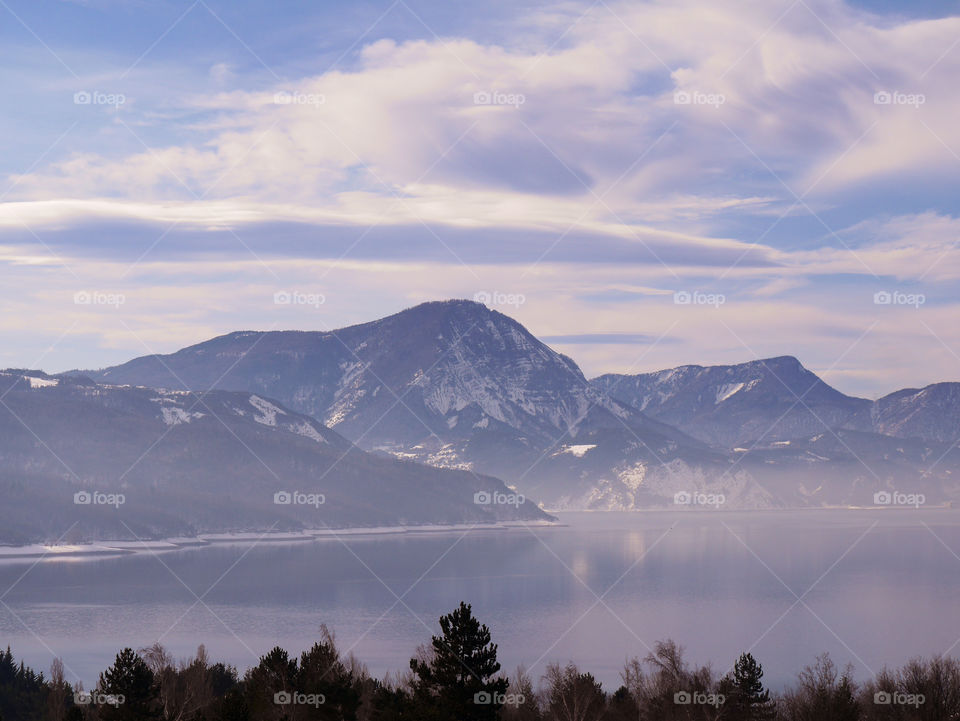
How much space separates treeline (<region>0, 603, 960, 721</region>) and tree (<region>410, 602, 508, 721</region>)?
59 millimetres

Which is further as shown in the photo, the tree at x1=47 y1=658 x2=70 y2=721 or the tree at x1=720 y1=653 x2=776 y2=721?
the tree at x1=47 y1=658 x2=70 y2=721

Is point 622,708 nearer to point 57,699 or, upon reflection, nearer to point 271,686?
point 271,686

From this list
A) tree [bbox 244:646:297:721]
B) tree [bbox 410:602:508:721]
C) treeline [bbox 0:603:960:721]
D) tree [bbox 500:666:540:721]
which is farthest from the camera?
tree [bbox 500:666:540:721]

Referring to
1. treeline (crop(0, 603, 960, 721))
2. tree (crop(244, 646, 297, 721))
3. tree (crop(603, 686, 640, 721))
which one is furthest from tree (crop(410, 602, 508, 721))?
tree (crop(603, 686, 640, 721))

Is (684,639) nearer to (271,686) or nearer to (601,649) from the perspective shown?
(601,649)

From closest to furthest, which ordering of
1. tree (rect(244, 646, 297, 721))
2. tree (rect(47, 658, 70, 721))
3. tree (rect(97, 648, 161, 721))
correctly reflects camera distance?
tree (rect(97, 648, 161, 721)) < tree (rect(244, 646, 297, 721)) < tree (rect(47, 658, 70, 721))

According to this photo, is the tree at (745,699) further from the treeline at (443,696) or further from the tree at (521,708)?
the tree at (521,708)

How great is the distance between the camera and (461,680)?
6575cm

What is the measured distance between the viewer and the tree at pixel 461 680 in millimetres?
65188

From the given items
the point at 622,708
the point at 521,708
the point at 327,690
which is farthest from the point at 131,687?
the point at 622,708

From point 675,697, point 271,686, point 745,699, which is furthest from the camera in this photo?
point 745,699

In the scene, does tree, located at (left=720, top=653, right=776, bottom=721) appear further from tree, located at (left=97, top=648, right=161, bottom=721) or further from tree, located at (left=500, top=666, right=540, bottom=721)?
tree, located at (left=97, top=648, right=161, bottom=721)

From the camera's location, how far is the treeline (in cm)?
6631

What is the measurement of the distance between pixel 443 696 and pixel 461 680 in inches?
56.7
